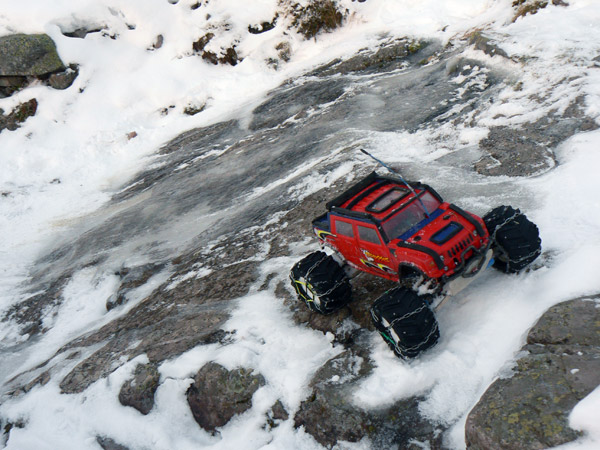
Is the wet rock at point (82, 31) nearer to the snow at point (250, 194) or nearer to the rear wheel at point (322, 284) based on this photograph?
the snow at point (250, 194)

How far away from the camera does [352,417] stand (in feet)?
20.6

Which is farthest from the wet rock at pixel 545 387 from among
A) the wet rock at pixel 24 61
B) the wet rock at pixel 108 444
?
the wet rock at pixel 24 61

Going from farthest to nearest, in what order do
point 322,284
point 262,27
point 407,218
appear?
1. point 262,27
2. point 322,284
3. point 407,218

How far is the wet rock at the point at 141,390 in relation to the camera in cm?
773

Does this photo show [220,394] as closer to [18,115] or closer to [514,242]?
[514,242]

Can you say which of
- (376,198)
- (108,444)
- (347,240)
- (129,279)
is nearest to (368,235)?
(347,240)

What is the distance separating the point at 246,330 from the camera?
27.5 feet

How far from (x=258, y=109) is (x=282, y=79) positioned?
3.56 metres

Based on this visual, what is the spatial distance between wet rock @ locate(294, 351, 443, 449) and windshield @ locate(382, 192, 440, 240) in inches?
78.4

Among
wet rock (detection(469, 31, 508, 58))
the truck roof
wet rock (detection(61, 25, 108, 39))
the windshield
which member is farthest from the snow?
the truck roof

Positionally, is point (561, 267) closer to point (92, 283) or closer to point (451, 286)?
point (451, 286)

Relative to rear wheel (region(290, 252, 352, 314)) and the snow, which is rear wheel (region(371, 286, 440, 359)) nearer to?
the snow

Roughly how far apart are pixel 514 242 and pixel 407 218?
159cm

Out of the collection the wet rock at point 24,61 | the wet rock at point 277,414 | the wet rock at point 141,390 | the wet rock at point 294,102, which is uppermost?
the wet rock at point 24,61
